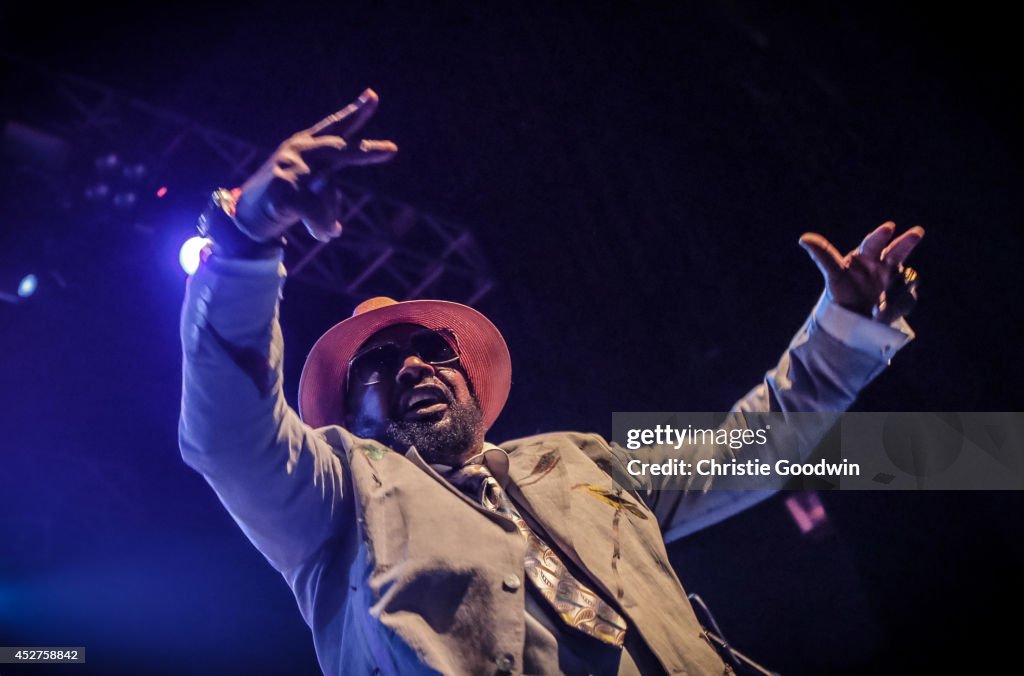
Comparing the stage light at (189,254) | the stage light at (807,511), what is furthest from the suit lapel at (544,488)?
the stage light at (189,254)

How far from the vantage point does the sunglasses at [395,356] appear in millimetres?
2582

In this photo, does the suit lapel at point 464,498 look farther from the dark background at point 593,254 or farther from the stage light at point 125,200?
the stage light at point 125,200

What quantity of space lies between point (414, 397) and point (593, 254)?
6.65ft

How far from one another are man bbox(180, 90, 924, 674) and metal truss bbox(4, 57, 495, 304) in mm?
1958

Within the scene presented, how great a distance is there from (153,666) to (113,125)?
2945 millimetres

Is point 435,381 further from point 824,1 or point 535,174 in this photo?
point 824,1

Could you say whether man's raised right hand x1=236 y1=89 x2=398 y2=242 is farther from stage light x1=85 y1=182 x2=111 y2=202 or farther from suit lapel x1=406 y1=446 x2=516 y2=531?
stage light x1=85 y1=182 x2=111 y2=202

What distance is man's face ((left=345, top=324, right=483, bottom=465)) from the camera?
2.40 metres

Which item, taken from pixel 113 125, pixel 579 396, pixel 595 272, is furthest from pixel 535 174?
pixel 113 125

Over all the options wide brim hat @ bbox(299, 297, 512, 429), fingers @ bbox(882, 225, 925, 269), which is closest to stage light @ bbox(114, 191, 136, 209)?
wide brim hat @ bbox(299, 297, 512, 429)

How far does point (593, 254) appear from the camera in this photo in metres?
4.16

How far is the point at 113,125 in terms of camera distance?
365 centimetres

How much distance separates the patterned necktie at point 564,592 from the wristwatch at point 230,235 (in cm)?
96

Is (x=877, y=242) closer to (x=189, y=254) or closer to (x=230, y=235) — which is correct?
(x=230, y=235)
